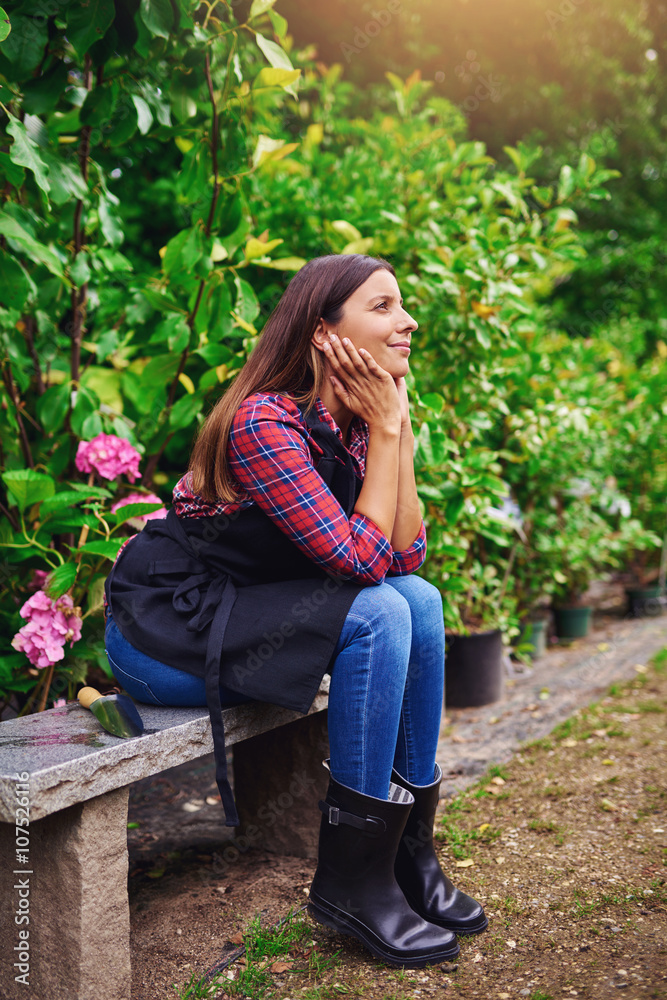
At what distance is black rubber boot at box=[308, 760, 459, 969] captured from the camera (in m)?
1.57

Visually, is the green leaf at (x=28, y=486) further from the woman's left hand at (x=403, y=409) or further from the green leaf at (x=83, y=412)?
the woman's left hand at (x=403, y=409)

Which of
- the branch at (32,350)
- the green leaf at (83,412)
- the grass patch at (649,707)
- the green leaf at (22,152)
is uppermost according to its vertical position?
the green leaf at (22,152)

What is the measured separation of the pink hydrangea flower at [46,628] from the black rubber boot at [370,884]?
0.82 metres

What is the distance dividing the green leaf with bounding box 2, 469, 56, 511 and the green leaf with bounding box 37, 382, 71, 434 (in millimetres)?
366

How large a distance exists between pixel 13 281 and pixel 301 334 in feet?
2.55

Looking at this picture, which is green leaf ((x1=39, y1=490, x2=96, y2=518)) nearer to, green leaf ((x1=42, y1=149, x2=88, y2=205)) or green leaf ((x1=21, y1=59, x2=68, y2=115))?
green leaf ((x1=42, y1=149, x2=88, y2=205))

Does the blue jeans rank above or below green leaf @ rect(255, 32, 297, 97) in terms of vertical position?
below

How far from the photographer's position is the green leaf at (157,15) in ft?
5.81

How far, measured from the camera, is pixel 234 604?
5.37 ft

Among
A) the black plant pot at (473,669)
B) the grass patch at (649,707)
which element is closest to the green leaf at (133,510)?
the black plant pot at (473,669)

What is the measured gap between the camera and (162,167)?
12.5 feet

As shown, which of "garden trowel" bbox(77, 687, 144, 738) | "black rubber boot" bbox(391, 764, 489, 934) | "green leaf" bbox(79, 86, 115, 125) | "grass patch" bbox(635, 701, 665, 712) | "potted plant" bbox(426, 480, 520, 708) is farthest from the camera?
"grass patch" bbox(635, 701, 665, 712)

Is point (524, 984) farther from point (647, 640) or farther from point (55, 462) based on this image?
point (647, 640)

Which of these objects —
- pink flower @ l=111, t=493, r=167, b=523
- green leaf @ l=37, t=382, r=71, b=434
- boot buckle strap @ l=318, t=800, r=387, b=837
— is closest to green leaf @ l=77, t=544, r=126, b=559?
pink flower @ l=111, t=493, r=167, b=523
